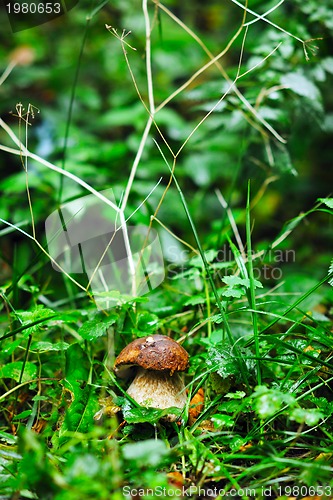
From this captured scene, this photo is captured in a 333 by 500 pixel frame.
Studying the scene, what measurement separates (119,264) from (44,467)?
2.96ft

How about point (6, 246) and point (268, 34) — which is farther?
point (6, 246)

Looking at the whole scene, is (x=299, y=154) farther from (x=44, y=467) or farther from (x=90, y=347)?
(x=44, y=467)

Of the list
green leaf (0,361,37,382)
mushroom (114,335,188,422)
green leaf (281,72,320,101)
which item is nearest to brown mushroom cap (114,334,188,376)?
mushroom (114,335,188,422)

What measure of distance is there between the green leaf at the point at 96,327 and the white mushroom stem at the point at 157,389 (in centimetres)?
16

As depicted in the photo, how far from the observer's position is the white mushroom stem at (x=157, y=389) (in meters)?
1.13

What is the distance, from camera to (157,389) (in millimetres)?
1148

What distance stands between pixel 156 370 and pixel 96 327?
21cm

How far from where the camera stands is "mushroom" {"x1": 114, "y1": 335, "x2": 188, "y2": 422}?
3.65 ft

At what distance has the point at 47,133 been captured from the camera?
2775mm

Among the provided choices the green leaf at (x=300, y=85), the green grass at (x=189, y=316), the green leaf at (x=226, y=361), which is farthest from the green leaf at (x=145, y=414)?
the green leaf at (x=300, y=85)

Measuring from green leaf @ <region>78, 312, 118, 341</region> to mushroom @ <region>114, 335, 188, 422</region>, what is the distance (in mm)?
90

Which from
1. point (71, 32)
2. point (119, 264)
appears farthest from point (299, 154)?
point (71, 32)

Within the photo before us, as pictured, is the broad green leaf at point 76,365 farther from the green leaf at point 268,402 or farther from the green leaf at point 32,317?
the green leaf at point 268,402

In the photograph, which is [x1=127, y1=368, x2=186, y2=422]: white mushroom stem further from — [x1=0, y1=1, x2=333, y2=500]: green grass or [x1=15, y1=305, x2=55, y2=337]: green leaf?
[x1=15, y1=305, x2=55, y2=337]: green leaf
